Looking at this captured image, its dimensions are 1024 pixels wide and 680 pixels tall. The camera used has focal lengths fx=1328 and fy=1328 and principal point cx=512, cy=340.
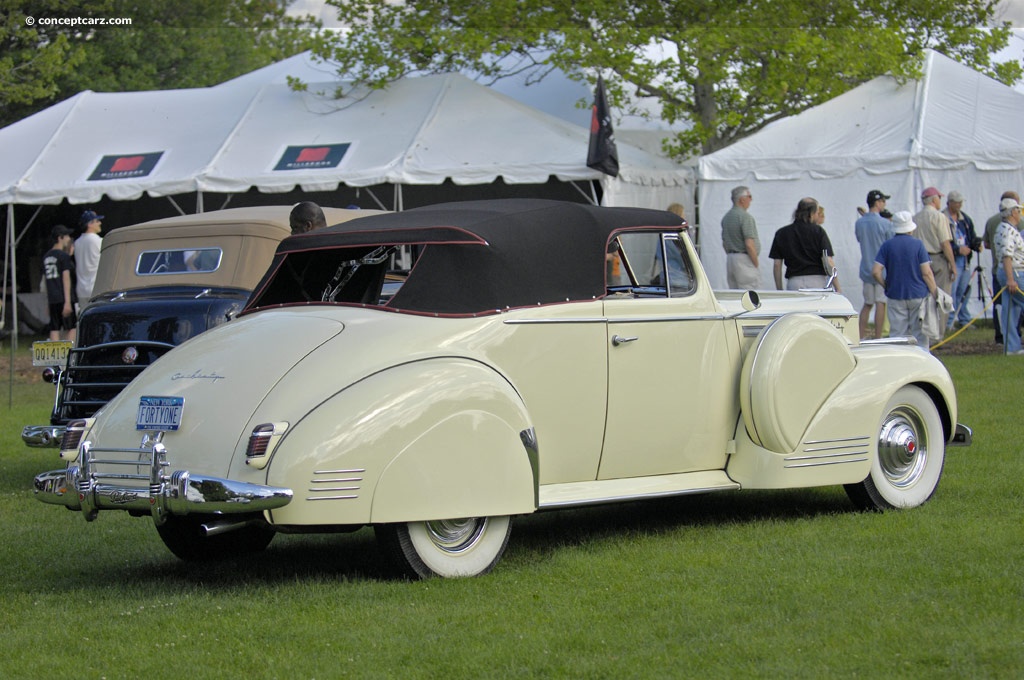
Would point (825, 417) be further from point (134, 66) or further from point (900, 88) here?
point (134, 66)

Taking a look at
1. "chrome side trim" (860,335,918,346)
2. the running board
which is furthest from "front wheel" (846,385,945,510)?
the running board

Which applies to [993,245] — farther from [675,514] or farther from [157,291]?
[157,291]

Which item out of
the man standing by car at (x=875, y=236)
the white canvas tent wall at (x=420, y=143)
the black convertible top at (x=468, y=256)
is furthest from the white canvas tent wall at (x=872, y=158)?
the black convertible top at (x=468, y=256)

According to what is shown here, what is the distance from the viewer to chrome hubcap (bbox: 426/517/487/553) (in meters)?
5.95

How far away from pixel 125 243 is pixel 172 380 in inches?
189

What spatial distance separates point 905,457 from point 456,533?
2824 mm

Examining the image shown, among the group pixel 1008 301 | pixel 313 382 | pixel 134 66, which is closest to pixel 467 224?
pixel 313 382

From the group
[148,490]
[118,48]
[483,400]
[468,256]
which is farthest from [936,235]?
[118,48]

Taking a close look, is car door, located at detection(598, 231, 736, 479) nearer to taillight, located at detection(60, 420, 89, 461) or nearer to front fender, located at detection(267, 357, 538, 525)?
front fender, located at detection(267, 357, 538, 525)

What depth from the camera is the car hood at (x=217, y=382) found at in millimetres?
5609

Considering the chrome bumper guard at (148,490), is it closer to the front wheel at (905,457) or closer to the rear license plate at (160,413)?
the rear license plate at (160,413)

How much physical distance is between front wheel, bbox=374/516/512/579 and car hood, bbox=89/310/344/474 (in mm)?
780

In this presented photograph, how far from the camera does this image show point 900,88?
19375mm

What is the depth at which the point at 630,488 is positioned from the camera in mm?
6520
